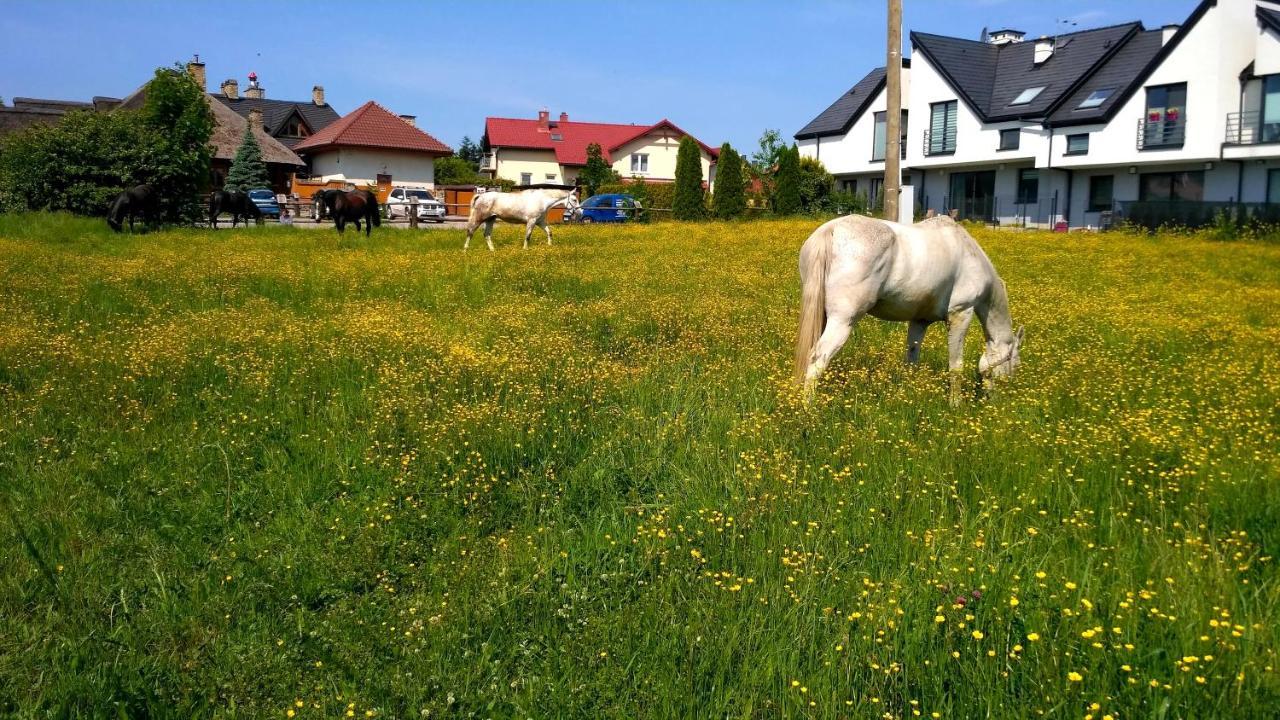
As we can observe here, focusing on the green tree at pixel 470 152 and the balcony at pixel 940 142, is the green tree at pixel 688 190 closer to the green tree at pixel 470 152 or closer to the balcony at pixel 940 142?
the balcony at pixel 940 142

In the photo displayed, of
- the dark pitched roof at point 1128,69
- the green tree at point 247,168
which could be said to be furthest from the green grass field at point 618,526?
the green tree at point 247,168

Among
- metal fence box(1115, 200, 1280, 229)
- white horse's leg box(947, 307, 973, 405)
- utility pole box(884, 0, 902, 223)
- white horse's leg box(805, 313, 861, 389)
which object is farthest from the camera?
metal fence box(1115, 200, 1280, 229)

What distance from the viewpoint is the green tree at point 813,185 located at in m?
44.0

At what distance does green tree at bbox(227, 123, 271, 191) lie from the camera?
2009 inches

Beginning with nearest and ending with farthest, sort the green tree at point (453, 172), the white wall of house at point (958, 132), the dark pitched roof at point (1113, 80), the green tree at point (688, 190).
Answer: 1. the dark pitched roof at point (1113, 80)
2. the green tree at point (688, 190)
3. the white wall of house at point (958, 132)
4. the green tree at point (453, 172)

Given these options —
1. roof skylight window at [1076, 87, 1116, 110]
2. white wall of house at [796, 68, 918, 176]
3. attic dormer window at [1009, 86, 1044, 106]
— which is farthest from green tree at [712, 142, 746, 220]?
roof skylight window at [1076, 87, 1116, 110]

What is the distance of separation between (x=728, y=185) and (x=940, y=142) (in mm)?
13824

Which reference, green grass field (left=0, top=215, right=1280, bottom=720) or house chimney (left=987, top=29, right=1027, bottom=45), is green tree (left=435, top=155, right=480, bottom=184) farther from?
green grass field (left=0, top=215, right=1280, bottom=720)

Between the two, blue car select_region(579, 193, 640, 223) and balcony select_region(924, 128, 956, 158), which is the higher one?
balcony select_region(924, 128, 956, 158)

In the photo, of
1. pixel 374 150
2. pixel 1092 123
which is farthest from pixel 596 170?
pixel 1092 123

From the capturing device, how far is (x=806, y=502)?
16.8ft

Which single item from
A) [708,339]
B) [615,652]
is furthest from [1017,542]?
[708,339]

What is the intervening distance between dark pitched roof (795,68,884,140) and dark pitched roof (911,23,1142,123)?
12.1 feet

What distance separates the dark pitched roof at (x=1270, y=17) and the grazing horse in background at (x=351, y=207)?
105 ft
